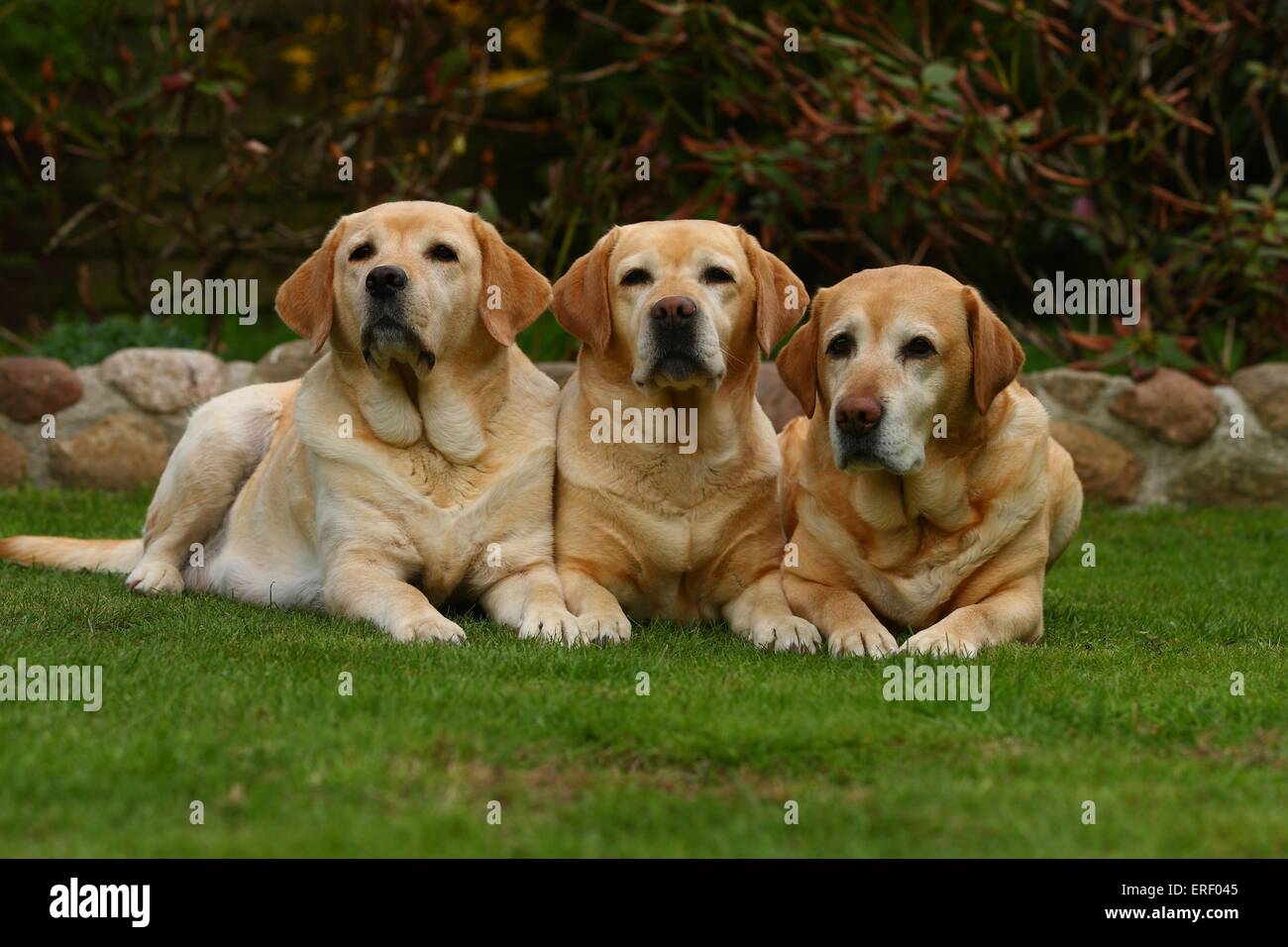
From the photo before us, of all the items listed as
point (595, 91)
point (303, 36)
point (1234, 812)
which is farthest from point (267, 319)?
point (1234, 812)

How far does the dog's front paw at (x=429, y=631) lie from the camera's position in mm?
4711

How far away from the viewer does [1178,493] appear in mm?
8336

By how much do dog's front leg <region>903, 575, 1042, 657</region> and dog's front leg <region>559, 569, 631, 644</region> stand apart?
84cm

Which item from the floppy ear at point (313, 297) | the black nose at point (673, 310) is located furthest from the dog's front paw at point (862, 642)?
the floppy ear at point (313, 297)

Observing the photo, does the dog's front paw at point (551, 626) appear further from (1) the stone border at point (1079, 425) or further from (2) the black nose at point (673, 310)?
(1) the stone border at point (1079, 425)

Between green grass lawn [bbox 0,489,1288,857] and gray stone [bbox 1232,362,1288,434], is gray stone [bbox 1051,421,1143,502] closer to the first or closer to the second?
gray stone [bbox 1232,362,1288,434]

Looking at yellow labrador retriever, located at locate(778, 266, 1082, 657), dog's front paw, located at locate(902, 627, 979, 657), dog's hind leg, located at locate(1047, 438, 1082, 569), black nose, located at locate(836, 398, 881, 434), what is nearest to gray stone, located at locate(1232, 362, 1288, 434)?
dog's hind leg, located at locate(1047, 438, 1082, 569)

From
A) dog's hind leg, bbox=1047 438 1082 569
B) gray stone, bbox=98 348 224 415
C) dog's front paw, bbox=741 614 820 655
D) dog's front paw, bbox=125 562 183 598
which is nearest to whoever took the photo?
dog's front paw, bbox=741 614 820 655

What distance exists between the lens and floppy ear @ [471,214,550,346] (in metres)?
5.33

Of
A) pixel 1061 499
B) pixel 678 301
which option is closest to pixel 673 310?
pixel 678 301

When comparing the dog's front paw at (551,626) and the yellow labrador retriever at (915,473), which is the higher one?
the yellow labrador retriever at (915,473)

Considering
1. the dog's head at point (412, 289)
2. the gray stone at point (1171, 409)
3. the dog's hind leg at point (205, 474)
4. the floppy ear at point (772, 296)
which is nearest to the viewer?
the dog's head at point (412, 289)
